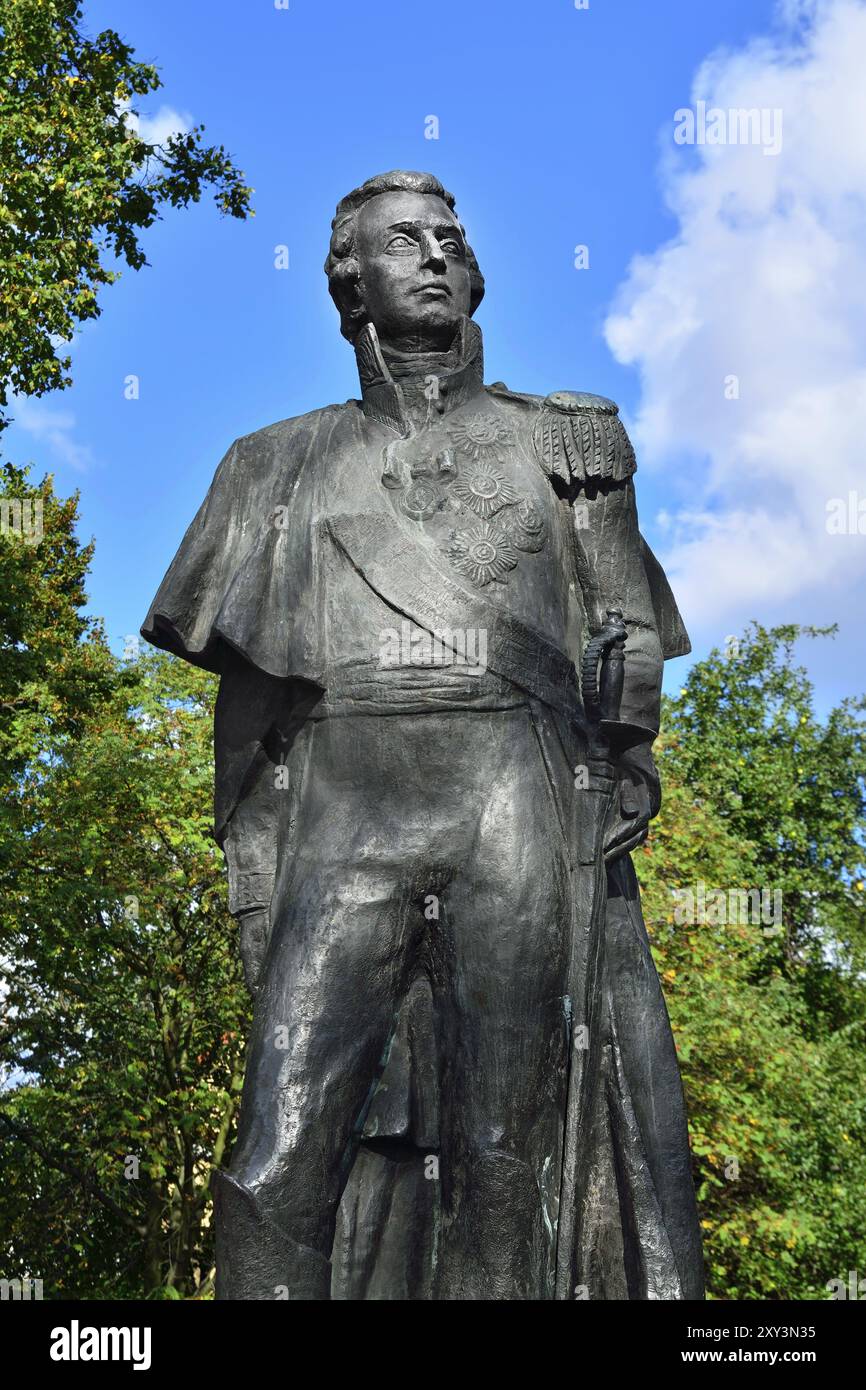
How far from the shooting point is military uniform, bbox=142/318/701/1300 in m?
4.97

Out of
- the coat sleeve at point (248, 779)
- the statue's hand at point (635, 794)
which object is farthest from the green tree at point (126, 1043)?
the statue's hand at point (635, 794)

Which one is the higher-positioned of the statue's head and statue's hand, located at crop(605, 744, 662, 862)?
the statue's head

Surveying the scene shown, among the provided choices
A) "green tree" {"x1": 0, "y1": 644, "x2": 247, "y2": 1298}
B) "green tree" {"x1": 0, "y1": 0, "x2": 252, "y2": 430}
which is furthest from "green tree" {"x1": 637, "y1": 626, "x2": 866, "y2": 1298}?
"green tree" {"x1": 0, "y1": 0, "x2": 252, "y2": 430}

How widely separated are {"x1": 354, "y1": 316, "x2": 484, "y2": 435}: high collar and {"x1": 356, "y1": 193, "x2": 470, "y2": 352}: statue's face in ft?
0.17

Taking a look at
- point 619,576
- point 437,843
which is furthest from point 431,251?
point 437,843

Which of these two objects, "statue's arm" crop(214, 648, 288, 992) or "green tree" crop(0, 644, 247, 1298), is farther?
"green tree" crop(0, 644, 247, 1298)

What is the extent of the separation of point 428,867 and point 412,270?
6.71ft

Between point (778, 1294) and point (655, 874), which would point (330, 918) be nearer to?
point (655, 874)

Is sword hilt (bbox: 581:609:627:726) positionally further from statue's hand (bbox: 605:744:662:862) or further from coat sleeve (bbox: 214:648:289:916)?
coat sleeve (bbox: 214:648:289:916)

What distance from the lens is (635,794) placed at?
5.53m

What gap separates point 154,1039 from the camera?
21703 mm

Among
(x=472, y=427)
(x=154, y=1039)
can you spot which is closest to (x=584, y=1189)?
(x=472, y=427)

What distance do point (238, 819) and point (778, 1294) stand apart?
22.0 meters

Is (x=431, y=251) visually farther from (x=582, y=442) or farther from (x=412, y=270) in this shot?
(x=582, y=442)
